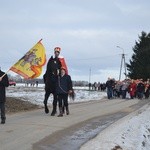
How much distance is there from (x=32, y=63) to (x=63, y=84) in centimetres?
142

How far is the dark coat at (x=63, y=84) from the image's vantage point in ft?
56.5

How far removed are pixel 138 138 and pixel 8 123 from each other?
13.6ft

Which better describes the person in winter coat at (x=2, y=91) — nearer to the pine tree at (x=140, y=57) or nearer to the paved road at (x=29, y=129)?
the paved road at (x=29, y=129)

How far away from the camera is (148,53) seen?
90.4m

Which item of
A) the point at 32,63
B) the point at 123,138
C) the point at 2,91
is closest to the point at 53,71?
the point at 32,63

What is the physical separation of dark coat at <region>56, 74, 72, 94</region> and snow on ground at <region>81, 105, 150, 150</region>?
2.67 meters

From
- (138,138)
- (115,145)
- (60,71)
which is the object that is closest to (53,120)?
(60,71)

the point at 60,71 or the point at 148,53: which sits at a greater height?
the point at 148,53

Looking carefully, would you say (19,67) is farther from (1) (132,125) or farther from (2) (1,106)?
(1) (132,125)

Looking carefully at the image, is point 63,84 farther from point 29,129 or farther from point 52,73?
point 29,129

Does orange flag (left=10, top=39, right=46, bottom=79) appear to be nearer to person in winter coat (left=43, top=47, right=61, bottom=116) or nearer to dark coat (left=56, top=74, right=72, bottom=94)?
person in winter coat (left=43, top=47, right=61, bottom=116)

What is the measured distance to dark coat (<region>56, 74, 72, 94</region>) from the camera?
678 inches

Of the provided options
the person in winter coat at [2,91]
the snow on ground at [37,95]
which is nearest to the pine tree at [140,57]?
the snow on ground at [37,95]

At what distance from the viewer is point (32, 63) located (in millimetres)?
16547
